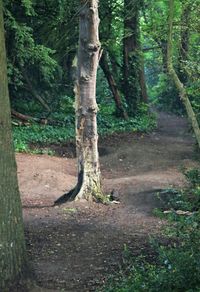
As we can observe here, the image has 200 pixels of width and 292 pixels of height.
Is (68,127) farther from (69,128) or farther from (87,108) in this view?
(87,108)

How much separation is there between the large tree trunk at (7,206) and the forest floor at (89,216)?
17.5 inches

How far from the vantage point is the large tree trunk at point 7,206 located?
4992 millimetres

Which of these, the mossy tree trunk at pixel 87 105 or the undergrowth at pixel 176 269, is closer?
the undergrowth at pixel 176 269

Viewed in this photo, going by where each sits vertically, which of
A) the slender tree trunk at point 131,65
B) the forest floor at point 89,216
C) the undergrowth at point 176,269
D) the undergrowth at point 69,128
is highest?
the slender tree trunk at point 131,65

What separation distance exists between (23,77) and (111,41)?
378 centimetres

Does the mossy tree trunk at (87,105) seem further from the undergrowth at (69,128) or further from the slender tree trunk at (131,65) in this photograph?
the slender tree trunk at (131,65)

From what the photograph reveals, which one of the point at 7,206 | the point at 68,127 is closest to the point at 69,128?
the point at 68,127

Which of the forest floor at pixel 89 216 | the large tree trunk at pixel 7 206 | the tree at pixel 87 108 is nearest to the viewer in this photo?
the large tree trunk at pixel 7 206

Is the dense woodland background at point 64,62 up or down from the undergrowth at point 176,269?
up

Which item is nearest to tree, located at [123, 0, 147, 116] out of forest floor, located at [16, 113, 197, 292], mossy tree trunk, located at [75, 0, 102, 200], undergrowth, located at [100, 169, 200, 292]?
forest floor, located at [16, 113, 197, 292]

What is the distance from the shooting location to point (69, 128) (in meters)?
19.1

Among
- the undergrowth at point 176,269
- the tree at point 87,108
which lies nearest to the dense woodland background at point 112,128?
the undergrowth at point 176,269

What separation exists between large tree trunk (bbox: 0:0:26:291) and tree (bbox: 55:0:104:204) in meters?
4.40

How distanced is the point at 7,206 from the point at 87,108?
4803 millimetres
